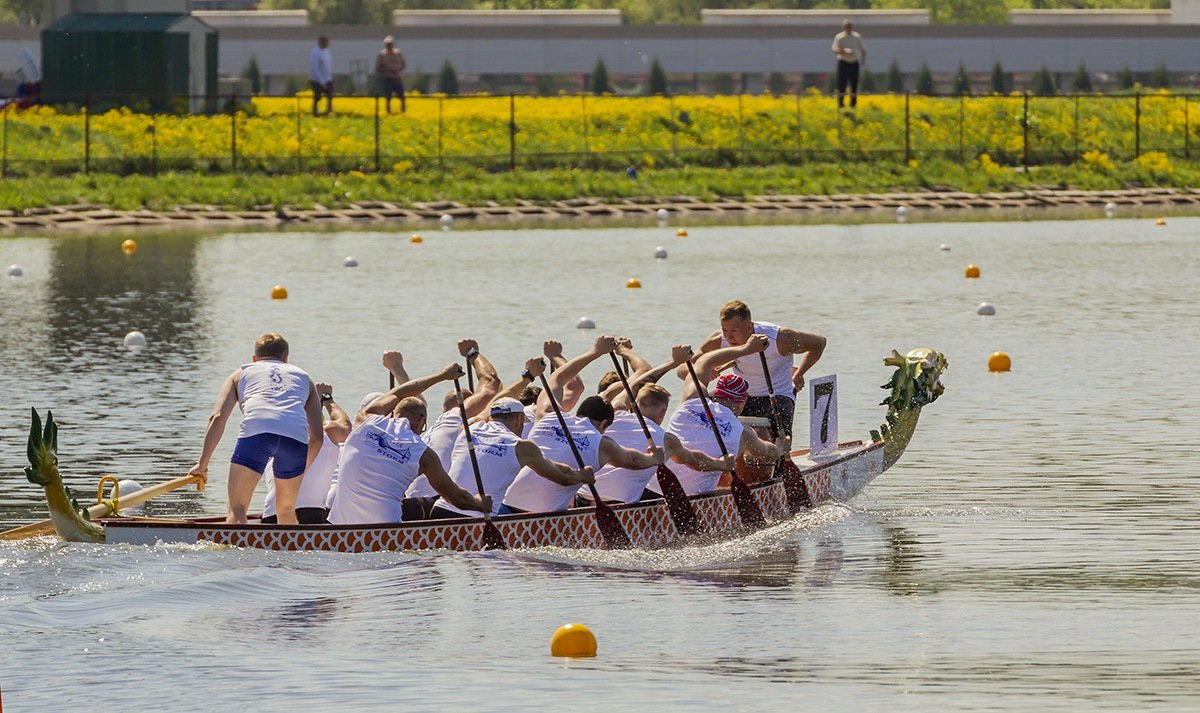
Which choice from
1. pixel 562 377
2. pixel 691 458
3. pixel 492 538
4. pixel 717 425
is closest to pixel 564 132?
pixel 562 377

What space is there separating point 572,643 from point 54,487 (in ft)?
12.9

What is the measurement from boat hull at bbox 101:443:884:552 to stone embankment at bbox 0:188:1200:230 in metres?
31.8

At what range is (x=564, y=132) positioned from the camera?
57.8 meters

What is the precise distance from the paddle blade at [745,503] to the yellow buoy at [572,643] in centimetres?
451

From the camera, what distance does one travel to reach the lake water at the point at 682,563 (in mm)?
12477

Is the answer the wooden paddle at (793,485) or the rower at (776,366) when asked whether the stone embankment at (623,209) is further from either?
the wooden paddle at (793,485)

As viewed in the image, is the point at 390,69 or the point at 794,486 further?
the point at 390,69

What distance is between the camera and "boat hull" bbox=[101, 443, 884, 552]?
1536cm

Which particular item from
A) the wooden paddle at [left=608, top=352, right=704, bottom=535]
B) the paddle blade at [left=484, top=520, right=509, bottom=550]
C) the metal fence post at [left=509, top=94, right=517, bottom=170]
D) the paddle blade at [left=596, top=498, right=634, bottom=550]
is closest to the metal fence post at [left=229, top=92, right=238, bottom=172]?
the metal fence post at [left=509, top=94, right=517, bottom=170]

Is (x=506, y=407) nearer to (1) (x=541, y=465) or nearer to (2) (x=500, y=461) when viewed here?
(2) (x=500, y=461)

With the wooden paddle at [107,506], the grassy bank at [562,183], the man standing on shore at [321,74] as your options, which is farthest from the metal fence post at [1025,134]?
the wooden paddle at [107,506]

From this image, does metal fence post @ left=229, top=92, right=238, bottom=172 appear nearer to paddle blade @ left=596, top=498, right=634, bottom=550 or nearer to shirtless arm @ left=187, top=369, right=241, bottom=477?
shirtless arm @ left=187, top=369, right=241, bottom=477

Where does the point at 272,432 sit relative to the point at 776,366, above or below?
below

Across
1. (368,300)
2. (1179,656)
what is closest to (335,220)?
(368,300)
